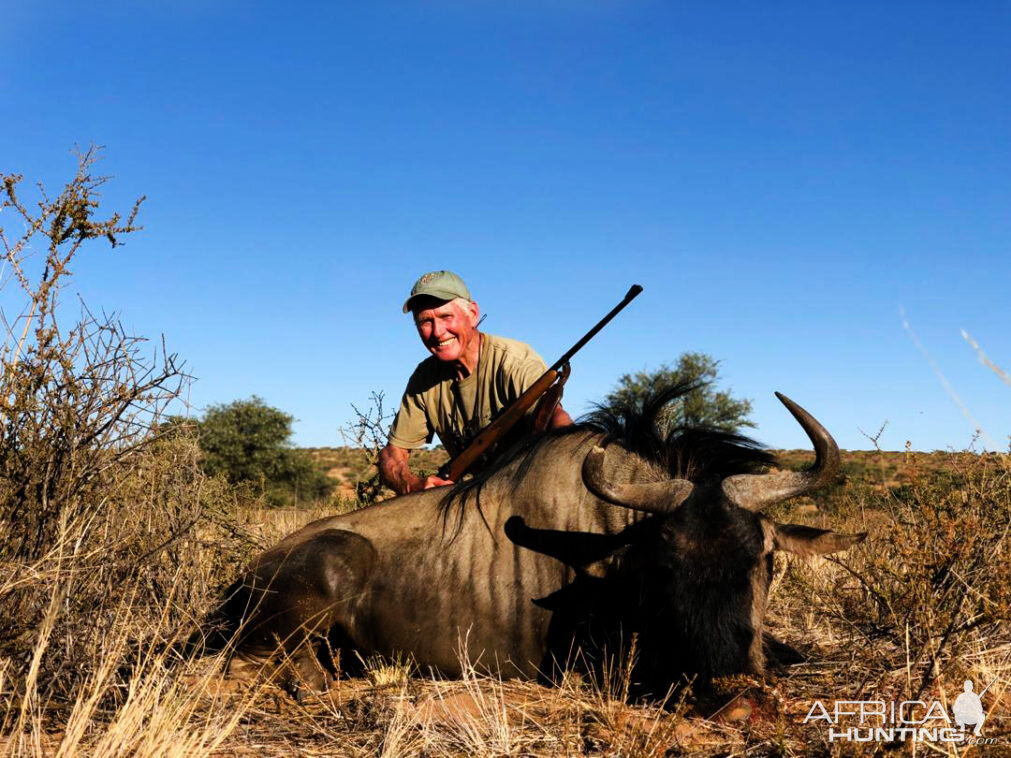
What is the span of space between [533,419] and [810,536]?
2201 millimetres

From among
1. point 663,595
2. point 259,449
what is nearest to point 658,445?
point 663,595

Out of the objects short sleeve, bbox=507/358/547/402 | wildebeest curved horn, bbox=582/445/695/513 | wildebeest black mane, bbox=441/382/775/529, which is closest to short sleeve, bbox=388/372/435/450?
short sleeve, bbox=507/358/547/402

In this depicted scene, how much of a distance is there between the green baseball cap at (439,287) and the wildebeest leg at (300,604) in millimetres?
2156

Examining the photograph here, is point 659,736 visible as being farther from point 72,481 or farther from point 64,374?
point 64,374

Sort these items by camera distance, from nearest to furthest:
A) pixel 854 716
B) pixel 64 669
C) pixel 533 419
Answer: pixel 854 716, pixel 64 669, pixel 533 419

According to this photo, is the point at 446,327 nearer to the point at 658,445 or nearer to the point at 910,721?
the point at 658,445

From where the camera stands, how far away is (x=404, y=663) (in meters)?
4.33

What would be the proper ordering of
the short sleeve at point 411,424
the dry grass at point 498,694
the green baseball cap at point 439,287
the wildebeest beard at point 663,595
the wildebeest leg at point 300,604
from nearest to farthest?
the dry grass at point 498,694, the wildebeest beard at point 663,595, the wildebeest leg at point 300,604, the green baseball cap at point 439,287, the short sleeve at point 411,424

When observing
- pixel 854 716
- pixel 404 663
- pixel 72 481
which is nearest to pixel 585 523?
pixel 404 663

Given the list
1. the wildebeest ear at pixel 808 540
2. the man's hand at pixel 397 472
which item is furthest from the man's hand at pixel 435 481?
the wildebeest ear at pixel 808 540

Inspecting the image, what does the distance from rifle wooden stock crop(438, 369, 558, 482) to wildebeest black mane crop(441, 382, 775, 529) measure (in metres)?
0.76

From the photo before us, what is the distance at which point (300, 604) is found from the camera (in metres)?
4.30

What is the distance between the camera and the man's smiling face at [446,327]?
609cm

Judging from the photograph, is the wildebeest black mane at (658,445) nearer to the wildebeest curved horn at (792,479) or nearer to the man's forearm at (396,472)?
the wildebeest curved horn at (792,479)
